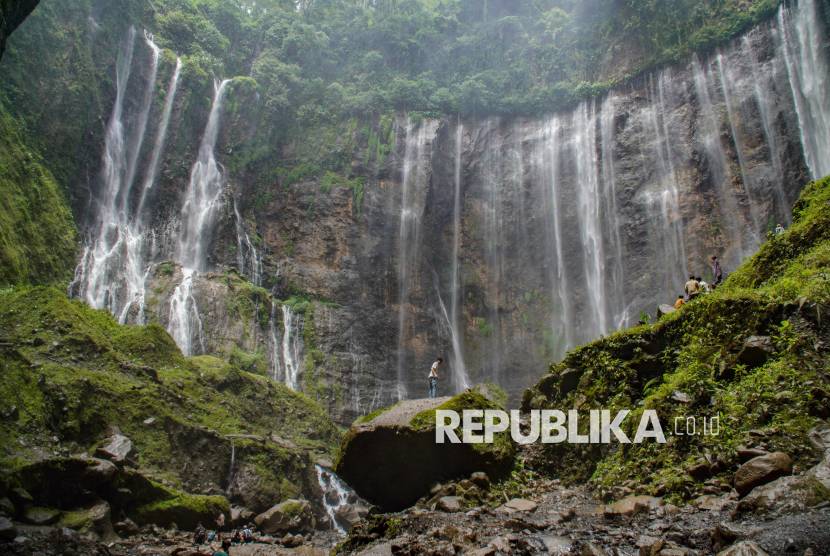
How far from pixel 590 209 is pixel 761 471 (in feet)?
71.3

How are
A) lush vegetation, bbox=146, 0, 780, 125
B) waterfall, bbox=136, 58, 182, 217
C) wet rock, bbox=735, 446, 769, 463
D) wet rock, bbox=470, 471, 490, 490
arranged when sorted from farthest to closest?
lush vegetation, bbox=146, 0, 780, 125
waterfall, bbox=136, 58, 182, 217
wet rock, bbox=470, 471, 490, 490
wet rock, bbox=735, 446, 769, 463

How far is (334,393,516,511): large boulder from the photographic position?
6363 mm

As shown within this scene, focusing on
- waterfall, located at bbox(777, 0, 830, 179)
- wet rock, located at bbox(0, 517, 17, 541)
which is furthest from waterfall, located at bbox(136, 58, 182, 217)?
waterfall, located at bbox(777, 0, 830, 179)

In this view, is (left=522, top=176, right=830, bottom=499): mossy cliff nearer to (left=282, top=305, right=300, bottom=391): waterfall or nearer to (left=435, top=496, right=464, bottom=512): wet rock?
(left=435, top=496, right=464, bottom=512): wet rock

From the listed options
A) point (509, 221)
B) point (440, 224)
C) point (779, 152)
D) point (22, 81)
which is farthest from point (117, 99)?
point (779, 152)

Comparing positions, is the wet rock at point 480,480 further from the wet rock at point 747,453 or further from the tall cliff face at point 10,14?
the tall cliff face at point 10,14

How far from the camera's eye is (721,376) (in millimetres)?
5152

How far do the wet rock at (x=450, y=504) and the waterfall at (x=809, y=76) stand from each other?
65.5 ft

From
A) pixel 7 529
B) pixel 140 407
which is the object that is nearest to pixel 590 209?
pixel 140 407

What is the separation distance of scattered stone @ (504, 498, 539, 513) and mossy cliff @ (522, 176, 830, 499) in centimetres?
86

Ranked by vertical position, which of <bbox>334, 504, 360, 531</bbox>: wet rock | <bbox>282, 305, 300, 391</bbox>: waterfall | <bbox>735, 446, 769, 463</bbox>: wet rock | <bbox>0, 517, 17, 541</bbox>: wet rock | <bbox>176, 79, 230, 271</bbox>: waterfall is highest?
<bbox>176, 79, 230, 271</bbox>: waterfall

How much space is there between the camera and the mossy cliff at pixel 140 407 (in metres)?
8.25

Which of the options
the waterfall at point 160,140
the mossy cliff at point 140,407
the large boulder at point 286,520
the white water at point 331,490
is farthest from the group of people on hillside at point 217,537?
the waterfall at point 160,140

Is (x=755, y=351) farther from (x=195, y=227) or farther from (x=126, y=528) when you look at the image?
(x=195, y=227)
